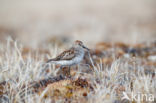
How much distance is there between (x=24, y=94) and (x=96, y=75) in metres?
1.71

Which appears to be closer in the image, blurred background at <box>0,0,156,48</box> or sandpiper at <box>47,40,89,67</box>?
sandpiper at <box>47,40,89,67</box>

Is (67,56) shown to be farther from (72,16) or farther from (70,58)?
(72,16)

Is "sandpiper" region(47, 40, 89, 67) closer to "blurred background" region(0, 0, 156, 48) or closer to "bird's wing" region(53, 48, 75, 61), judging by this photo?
"bird's wing" region(53, 48, 75, 61)

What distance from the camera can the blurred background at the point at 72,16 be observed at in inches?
1030

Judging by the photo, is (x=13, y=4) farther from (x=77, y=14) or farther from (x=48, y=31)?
(x=48, y=31)

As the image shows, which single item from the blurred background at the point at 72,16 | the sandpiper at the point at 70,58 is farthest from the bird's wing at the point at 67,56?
the blurred background at the point at 72,16

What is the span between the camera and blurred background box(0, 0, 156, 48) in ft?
85.9

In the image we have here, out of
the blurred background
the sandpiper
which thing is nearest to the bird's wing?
the sandpiper

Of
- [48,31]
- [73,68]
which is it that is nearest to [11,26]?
[48,31]

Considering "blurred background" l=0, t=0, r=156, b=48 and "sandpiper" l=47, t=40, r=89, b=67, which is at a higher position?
"blurred background" l=0, t=0, r=156, b=48

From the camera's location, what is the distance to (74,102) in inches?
269

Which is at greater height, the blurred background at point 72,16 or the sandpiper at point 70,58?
the blurred background at point 72,16

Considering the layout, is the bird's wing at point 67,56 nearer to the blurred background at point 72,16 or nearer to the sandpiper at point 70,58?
the sandpiper at point 70,58

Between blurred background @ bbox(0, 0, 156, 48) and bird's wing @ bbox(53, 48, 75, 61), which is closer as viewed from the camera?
bird's wing @ bbox(53, 48, 75, 61)
